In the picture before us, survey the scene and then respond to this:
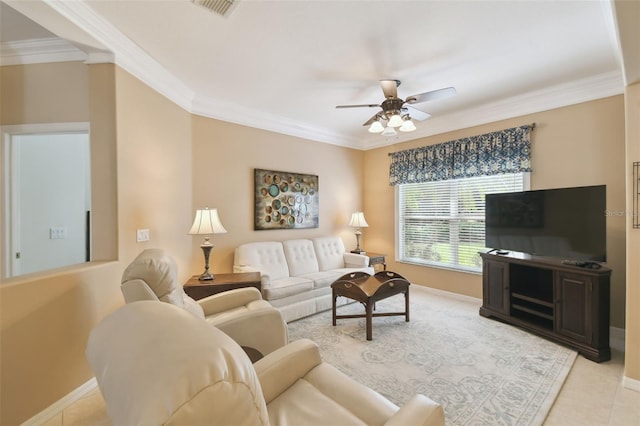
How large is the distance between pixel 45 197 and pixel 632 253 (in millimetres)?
5442

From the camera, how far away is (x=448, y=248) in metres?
4.44

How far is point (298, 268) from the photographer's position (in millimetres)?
4168

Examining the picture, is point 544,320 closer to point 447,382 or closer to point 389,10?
point 447,382

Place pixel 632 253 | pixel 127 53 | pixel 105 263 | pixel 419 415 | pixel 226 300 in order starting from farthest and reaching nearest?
pixel 226 300, pixel 127 53, pixel 105 263, pixel 632 253, pixel 419 415

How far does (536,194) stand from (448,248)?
1598 mm

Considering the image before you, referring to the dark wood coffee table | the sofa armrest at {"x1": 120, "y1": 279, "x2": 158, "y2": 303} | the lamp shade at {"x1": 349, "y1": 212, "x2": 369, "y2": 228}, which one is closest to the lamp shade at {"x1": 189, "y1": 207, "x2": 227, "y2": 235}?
the sofa armrest at {"x1": 120, "y1": 279, "x2": 158, "y2": 303}

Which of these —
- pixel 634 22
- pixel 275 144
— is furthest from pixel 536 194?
pixel 275 144

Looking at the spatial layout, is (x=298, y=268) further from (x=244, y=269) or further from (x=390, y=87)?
(x=390, y=87)

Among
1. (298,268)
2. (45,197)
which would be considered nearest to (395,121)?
(298,268)

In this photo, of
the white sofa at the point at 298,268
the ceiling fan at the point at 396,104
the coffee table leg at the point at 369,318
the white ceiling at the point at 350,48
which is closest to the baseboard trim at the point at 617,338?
the coffee table leg at the point at 369,318

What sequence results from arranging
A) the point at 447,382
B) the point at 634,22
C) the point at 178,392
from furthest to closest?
the point at 447,382 → the point at 634,22 → the point at 178,392

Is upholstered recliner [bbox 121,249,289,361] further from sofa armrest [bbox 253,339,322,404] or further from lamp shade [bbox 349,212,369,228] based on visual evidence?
lamp shade [bbox 349,212,369,228]

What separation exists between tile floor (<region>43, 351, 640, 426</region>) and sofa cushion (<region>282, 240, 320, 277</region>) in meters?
2.49

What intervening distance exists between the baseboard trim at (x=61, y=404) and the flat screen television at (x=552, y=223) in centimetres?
424
